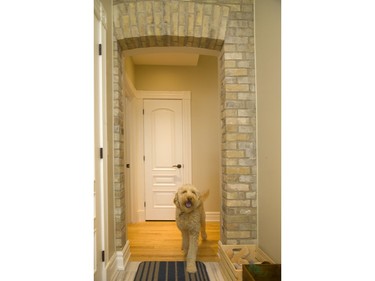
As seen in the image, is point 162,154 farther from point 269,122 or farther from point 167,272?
point 269,122

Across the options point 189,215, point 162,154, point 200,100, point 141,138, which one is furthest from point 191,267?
point 200,100

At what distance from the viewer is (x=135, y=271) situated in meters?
2.67

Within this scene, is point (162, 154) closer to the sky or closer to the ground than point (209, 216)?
closer to the sky

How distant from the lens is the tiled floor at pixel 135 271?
2510 mm

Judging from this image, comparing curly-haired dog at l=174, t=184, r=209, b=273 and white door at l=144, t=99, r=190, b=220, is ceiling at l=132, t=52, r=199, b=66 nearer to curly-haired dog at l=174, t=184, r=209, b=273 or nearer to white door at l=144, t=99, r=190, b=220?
white door at l=144, t=99, r=190, b=220

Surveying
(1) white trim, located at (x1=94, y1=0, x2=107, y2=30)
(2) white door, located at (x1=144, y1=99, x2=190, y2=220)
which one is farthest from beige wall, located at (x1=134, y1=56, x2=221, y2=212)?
(1) white trim, located at (x1=94, y1=0, x2=107, y2=30)

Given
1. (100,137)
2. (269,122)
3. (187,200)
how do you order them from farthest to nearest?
1. (187,200)
2. (269,122)
3. (100,137)

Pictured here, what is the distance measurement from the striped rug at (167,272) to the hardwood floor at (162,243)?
0.14 meters

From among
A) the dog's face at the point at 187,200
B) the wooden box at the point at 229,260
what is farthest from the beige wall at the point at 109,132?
the wooden box at the point at 229,260

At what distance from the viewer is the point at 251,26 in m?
2.60

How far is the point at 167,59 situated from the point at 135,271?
128 inches
